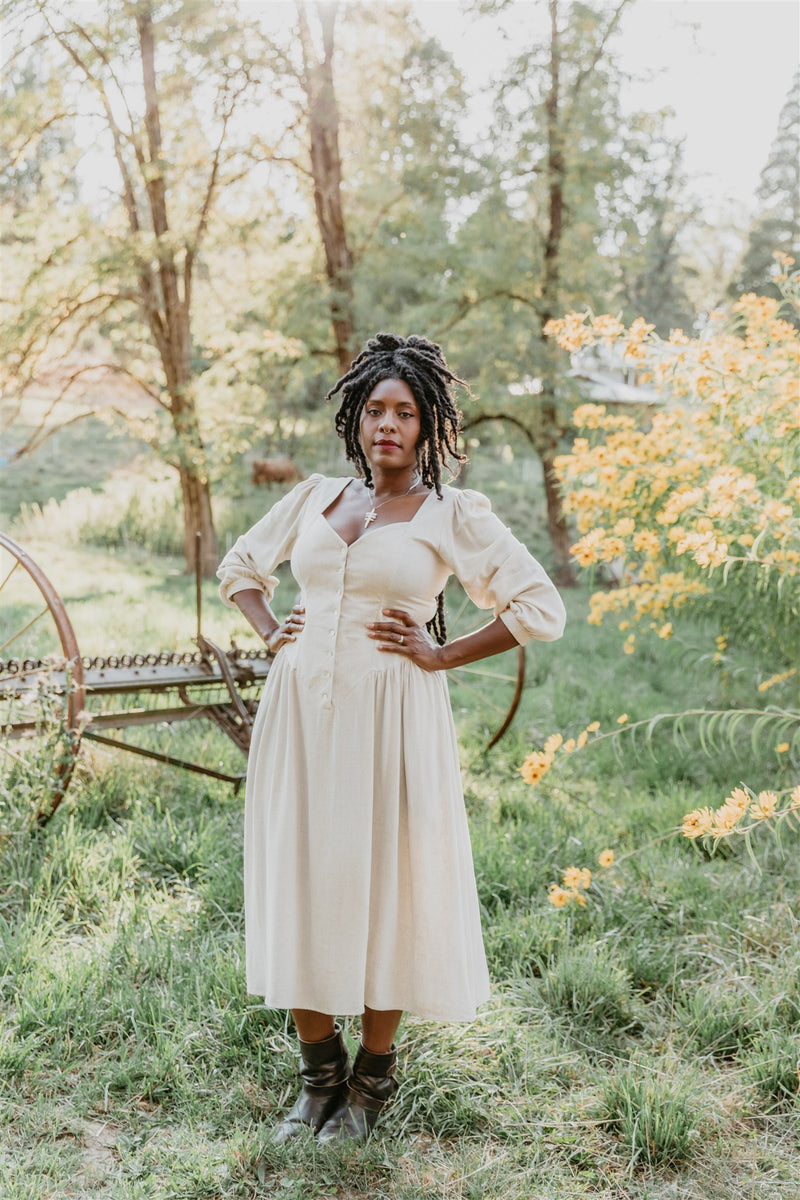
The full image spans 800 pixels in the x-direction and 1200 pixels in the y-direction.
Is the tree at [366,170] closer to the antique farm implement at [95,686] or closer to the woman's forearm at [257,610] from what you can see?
the antique farm implement at [95,686]

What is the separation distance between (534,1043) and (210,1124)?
3.24 ft

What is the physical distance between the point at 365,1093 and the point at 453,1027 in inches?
19.9

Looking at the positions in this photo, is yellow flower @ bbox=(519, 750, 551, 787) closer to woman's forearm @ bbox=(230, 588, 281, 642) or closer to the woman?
the woman

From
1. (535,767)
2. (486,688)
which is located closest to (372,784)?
(535,767)

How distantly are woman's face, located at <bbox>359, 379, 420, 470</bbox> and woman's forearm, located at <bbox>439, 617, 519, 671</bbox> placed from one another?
48 centimetres

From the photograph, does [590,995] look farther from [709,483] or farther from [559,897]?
[709,483]

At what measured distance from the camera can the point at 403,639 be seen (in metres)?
2.50

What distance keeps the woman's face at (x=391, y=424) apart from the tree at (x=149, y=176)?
299 inches

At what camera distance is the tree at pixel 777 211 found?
67.7 ft

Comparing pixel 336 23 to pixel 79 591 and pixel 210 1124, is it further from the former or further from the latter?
pixel 210 1124

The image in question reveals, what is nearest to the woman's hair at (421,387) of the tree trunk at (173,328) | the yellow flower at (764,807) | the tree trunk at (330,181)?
the yellow flower at (764,807)

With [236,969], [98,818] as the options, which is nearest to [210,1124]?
[236,969]

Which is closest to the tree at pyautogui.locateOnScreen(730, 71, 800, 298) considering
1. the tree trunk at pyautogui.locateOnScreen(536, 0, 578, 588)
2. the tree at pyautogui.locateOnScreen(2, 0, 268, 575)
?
the tree trunk at pyautogui.locateOnScreen(536, 0, 578, 588)

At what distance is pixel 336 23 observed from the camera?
10.5 metres
